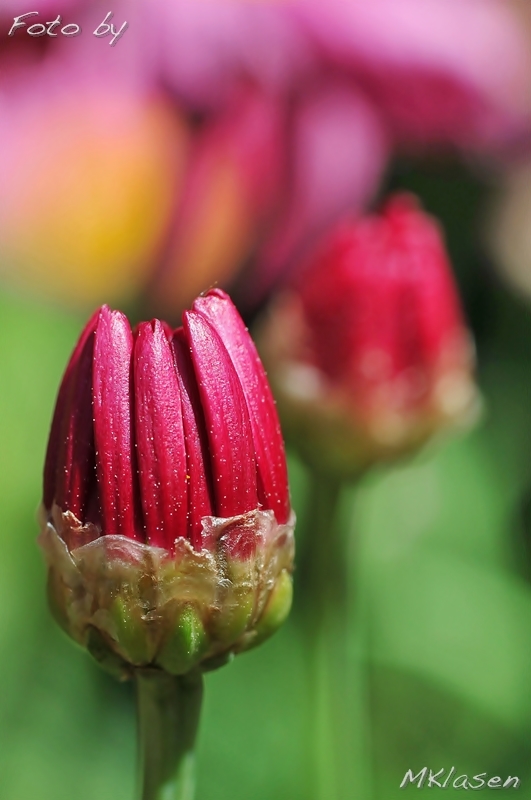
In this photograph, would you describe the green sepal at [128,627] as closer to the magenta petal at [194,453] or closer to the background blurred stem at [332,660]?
the magenta petal at [194,453]

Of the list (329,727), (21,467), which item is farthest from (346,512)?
(21,467)

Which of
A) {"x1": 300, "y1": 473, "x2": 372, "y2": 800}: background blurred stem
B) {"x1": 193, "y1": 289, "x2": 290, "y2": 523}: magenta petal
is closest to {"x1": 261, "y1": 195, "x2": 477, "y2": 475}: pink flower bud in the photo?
{"x1": 300, "y1": 473, "x2": 372, "y2": 800}: background blurred stem

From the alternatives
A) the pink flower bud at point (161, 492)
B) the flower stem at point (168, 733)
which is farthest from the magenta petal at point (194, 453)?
the flower stem at point (168, 733)

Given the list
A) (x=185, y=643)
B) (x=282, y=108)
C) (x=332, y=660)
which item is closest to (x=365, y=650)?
(x=332, y=660)

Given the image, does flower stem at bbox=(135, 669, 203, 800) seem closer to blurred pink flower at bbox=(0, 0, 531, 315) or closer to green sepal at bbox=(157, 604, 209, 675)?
green sepal at bbox=(157, 604, 209, 675)

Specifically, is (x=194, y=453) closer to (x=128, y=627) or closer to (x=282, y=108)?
(x=128, y=627)

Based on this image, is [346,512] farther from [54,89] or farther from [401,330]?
[54,89]
